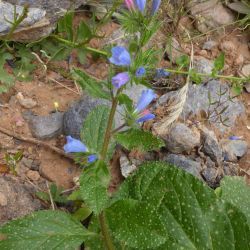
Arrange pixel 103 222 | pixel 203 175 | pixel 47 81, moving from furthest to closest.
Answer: pixel 47 81 < pixel 203 175 < pixel 103 222

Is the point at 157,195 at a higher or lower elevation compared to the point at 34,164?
higher

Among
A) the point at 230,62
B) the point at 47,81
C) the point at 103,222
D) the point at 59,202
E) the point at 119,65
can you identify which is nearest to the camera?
the point at 119,65

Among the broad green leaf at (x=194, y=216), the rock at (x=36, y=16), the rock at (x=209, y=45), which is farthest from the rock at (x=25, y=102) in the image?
the rock at (x=209, y=45)

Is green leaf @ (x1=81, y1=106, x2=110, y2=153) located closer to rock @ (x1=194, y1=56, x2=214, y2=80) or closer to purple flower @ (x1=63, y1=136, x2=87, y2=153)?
purple flower @ (x1=63, y1=136, x2=87, y2=153)

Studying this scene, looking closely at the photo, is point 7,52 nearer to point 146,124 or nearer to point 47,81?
point 47,81

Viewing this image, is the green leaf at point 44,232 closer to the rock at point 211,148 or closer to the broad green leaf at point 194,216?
the broad green leaf at point 194,216

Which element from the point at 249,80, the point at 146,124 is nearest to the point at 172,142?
the point at 146,124
